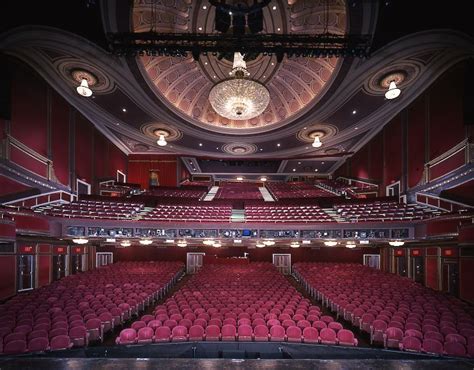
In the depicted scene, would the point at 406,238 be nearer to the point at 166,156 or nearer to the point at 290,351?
the point at 290,351

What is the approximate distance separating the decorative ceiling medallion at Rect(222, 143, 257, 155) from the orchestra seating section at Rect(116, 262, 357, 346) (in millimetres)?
12122

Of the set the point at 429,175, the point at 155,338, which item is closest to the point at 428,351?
the point at 155,338

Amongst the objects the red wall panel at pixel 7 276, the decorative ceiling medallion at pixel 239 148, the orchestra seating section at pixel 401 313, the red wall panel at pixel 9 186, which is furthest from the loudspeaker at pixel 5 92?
the decorative ceiling medallion at pixel 239 148

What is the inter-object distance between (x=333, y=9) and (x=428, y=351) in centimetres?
1141

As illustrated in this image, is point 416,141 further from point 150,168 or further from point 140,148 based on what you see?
point 150,168

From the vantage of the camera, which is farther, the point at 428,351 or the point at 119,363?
the point at 428,351

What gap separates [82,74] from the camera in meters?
11.3

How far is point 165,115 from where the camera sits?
590 inches

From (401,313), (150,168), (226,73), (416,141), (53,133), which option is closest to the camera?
(401,313)

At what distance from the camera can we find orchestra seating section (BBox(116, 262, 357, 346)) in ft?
19.5

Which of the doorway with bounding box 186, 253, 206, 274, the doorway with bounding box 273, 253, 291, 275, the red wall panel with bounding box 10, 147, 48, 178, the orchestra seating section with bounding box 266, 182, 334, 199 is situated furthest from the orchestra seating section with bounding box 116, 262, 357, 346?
the orchestra seating section with bounding box 266, 182, 334, 199

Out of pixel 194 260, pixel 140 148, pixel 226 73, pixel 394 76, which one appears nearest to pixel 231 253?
pixel 194 260

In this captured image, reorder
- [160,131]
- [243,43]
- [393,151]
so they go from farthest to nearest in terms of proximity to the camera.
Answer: [160,131] → [393,151] → [243,43]

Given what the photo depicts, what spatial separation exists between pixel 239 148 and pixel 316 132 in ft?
19.0
